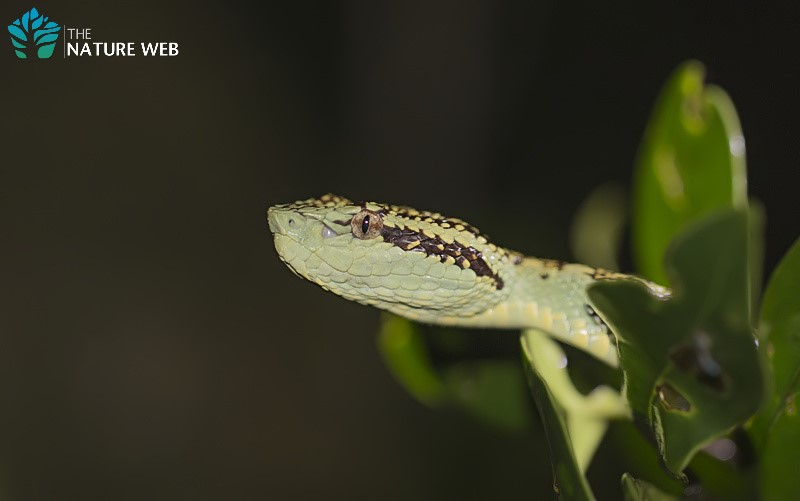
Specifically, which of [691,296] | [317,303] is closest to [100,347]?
[317,303]

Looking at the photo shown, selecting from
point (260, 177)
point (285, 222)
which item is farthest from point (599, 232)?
point (260, 177)

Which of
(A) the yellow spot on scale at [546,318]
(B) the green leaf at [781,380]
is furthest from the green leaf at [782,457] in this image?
(A) the yellow spot on scale at [546,318]

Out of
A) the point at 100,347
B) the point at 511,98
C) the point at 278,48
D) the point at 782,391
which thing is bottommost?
the point at 100,347

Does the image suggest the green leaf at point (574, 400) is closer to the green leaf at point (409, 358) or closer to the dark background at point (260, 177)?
the green leaf at point (409, 358)

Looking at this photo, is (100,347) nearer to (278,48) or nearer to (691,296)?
(278,48)

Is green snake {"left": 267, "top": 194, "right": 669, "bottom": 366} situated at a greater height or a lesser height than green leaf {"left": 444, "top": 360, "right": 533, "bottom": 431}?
greater

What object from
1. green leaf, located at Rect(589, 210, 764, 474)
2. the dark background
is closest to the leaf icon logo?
the dark background

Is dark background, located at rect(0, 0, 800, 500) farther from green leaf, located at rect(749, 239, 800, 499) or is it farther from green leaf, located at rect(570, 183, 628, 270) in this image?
green leaf, located at rect(749, 239, 800, 499)

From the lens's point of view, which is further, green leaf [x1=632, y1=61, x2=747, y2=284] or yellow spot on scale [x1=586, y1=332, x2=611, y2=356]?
green leaf [x1=632, y1=61, x2=747, y2=284]
